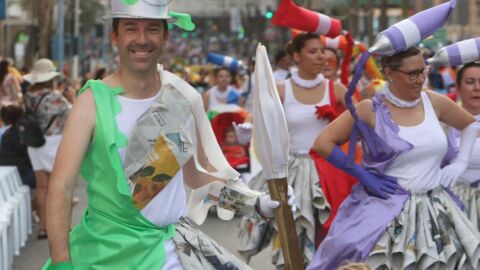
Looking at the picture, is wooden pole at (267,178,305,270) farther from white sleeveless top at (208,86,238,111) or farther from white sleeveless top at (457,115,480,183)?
white sleeveless top at (208,86,238,111)

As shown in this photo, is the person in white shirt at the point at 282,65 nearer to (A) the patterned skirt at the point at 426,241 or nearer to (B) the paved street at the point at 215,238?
(B) the paved street at the point at 215,238

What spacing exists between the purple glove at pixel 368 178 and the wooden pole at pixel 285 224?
1.79 metres

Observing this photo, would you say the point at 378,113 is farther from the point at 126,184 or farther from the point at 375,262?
the point at 126,184

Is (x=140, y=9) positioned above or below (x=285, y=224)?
above

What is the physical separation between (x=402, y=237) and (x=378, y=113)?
692 millimetres

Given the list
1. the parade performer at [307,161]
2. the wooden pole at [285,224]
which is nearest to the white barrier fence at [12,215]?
the parade performer at [307,161]

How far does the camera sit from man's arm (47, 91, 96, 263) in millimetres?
4617

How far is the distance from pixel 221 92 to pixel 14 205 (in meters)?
6.97

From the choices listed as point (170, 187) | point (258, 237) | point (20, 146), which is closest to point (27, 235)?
point (20, 146)

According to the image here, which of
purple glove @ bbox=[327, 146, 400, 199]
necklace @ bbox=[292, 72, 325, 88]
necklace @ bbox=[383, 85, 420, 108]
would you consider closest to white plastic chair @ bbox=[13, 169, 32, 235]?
necklace @ bbox=[292, 72, 325, 88]

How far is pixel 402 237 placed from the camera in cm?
670

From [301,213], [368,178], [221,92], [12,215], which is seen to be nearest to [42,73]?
[12,215]

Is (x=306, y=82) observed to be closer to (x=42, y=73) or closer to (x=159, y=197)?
(x=159, y=197)

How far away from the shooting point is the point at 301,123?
922cm
